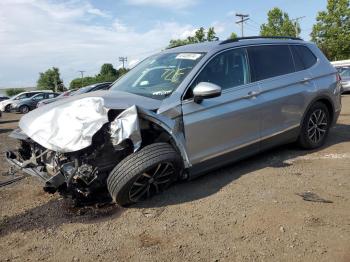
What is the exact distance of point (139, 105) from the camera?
4492mm

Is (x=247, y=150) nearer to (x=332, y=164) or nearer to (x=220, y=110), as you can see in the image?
(x=220, y=110)

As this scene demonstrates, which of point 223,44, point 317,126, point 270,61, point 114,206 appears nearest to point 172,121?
point 114,206

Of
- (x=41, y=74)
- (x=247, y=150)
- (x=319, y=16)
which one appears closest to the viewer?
(x=247, y=150)

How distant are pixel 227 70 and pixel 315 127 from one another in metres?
2.15

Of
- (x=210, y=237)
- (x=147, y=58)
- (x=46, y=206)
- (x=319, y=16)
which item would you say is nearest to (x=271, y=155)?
(x=147, y=58)

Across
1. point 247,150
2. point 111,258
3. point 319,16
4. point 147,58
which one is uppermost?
point 319,16

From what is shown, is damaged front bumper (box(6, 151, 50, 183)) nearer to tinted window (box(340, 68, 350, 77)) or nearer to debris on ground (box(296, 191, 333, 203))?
debris on ground (box(296, 191, 333, 203))

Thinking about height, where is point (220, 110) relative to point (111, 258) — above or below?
above

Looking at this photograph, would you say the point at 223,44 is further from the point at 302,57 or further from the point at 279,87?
the point at 302,57

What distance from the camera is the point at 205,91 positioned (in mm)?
4648

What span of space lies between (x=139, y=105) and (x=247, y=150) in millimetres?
1784

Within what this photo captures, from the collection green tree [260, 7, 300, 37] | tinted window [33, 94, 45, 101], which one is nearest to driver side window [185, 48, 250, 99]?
tinted window [33, 94, 45, 101]

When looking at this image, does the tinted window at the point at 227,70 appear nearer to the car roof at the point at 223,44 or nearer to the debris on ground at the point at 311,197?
the car roof at the point at 223,44

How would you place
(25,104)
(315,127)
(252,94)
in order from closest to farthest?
(252,94)
(315,127)
(25,104)
